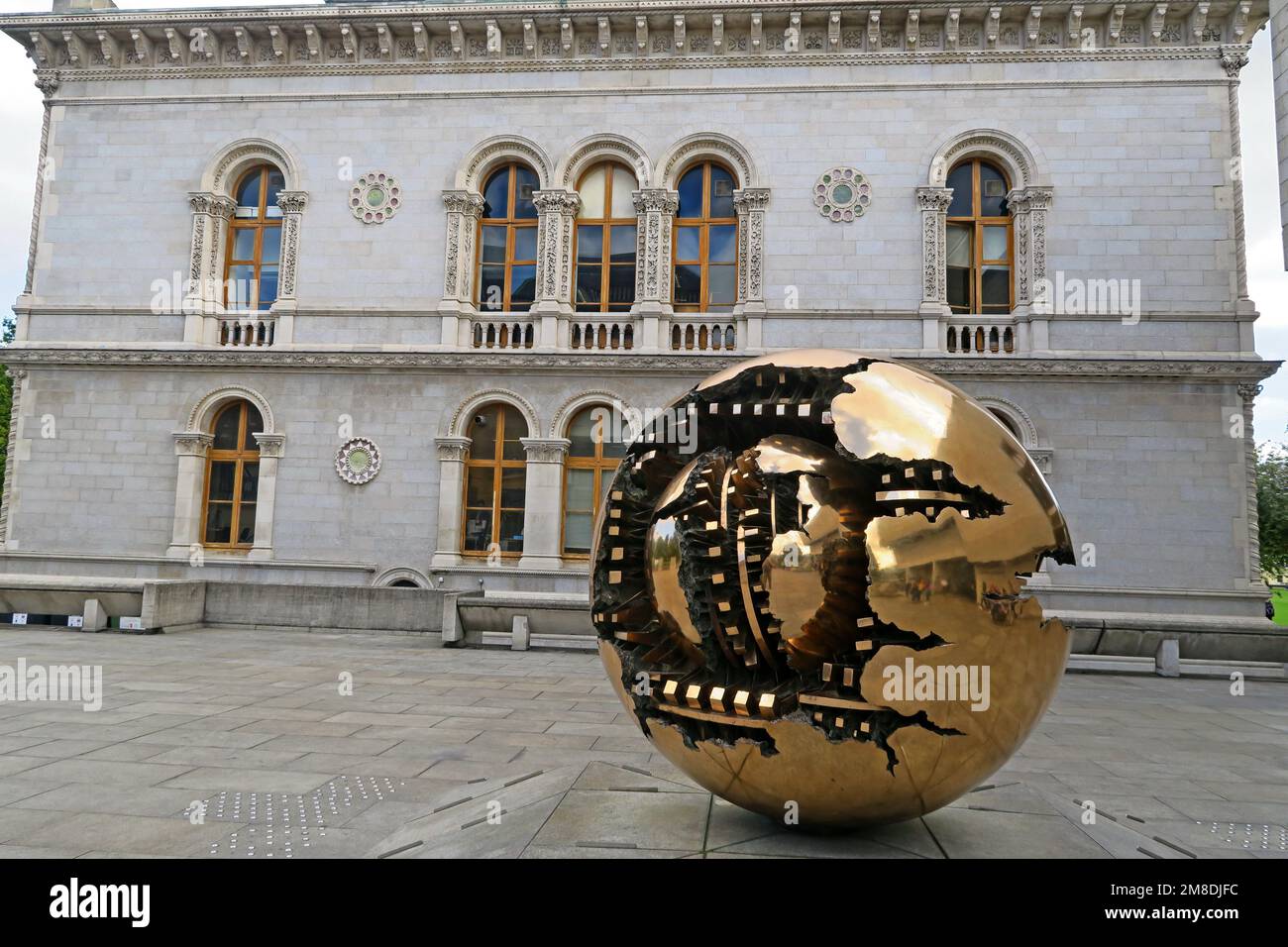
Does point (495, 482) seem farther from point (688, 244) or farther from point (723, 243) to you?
point (723, 243)

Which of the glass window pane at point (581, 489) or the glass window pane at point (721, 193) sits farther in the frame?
the glass window pane at point (721, 193)

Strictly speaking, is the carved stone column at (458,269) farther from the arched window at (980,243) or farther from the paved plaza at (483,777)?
the arched window at (980,243)

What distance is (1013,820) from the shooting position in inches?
151

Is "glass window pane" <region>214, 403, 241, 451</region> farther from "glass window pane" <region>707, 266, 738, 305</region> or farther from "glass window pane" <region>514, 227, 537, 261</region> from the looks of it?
"glass window pane" <region>707, 266, 738, 305</region>

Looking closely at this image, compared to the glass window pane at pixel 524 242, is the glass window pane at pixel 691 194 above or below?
above

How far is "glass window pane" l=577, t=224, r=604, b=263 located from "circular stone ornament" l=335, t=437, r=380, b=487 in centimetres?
633

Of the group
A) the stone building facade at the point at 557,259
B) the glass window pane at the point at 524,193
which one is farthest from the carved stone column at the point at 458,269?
the glass window pane at the point at 524,193

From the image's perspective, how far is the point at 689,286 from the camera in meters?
18.1

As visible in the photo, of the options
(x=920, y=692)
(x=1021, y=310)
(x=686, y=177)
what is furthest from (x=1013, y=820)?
(x=686, y=177)

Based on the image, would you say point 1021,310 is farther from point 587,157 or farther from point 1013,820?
point 1013,820

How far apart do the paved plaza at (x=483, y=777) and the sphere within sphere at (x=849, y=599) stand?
16.6 inches

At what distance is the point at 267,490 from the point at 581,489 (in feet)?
22.5

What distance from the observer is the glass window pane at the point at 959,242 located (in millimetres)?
17641

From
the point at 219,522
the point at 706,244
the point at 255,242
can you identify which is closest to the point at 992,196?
the point at 706,244
